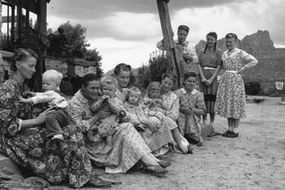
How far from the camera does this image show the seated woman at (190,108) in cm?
599

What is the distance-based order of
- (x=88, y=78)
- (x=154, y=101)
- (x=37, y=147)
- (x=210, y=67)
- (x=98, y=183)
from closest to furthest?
(x=37, y=147), (x=98, y=183), (x=88, y=78), (x=154, y=101), (x=210, y=67)

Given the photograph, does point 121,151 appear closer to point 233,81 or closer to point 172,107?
point 172,107

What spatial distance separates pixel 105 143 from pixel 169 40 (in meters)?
3.14

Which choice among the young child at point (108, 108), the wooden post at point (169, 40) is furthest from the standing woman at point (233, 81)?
the young child at point (108, 108)

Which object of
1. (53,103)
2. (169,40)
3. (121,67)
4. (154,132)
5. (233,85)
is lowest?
(154,132)

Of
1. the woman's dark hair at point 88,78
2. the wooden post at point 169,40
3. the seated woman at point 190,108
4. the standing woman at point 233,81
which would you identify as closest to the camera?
the woman's dark hair at point 88,78

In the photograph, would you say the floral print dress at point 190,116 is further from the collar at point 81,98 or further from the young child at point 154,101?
the collar at point 81,98

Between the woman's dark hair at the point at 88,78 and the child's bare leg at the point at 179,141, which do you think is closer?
the woman's dark hair at the point at 88,78

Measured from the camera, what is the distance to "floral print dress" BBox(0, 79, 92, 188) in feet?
11.1

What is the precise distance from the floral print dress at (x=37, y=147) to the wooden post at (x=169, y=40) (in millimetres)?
3522

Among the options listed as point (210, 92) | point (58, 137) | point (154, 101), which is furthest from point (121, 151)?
point (210, 92)

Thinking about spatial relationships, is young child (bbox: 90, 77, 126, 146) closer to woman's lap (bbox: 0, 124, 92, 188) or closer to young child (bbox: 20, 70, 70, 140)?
woman's lap (bbox: 0, 124, 92, 188)

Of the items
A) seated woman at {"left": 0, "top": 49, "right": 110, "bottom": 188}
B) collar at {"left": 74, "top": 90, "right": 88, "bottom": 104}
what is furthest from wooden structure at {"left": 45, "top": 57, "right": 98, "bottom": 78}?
seated woman at {"left": 0, "top": 49, "right": 110, "bottom": 188}

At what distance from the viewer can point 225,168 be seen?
4.77m
